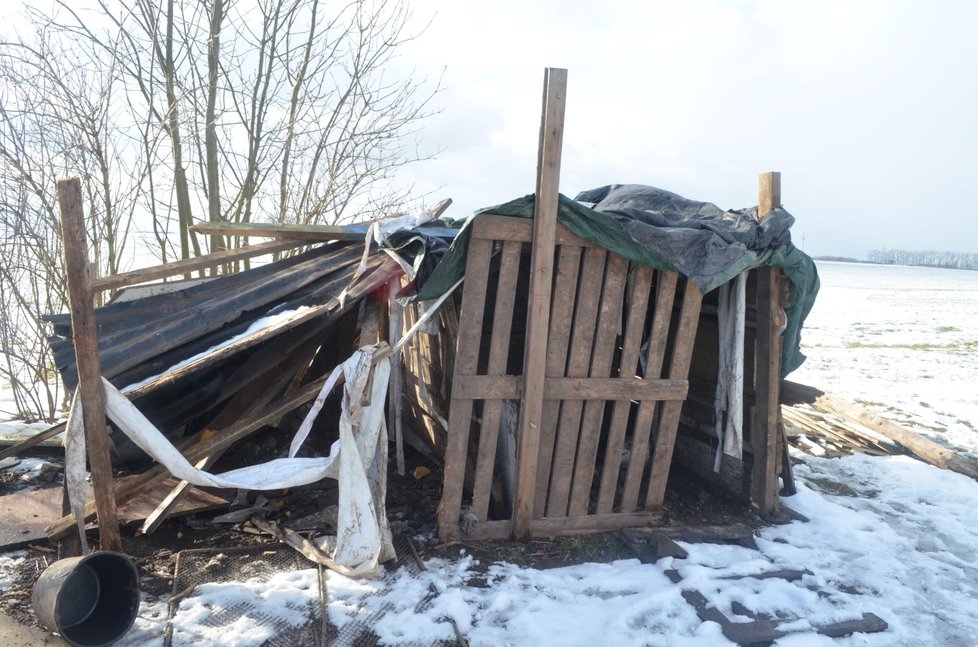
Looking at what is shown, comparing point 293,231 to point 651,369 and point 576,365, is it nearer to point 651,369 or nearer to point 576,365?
point 576,365

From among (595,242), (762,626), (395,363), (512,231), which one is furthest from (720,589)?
(395,363)

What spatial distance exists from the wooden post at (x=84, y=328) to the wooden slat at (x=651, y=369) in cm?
364

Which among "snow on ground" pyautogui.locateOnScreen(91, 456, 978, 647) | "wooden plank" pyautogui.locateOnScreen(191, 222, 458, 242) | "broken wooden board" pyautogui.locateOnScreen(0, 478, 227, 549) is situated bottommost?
"broken wooden board" pyautogui.locateOnScreen(0, 478, 227, 549)

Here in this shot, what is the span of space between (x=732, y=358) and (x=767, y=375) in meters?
0.39

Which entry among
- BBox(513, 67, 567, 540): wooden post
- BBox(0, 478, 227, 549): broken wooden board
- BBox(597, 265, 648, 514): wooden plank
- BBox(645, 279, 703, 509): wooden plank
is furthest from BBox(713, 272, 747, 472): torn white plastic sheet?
BBox(0, 478, 227, 549): broken wooden board

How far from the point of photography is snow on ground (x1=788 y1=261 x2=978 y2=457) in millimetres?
8586

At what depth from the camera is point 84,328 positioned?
12.1ft

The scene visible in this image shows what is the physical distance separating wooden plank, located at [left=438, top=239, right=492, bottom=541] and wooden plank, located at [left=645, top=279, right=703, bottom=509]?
5.22ft

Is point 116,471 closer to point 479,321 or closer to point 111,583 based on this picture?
point 111,583

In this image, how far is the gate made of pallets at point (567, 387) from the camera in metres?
4.45

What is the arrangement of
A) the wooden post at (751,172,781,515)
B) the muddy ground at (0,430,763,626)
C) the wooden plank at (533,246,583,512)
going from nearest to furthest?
the muddy ground at (0,430,763,626) → the wooden plank at (533,246,583,512) → the wooden post at (751,172,781,515)

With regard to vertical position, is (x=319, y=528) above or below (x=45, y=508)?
above

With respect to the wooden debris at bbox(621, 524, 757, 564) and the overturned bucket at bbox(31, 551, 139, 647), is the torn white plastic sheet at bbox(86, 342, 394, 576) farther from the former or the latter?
the wooden debris at bbox(621, 524, 757, 564)

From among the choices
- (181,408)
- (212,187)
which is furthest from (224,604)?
(212,187)
